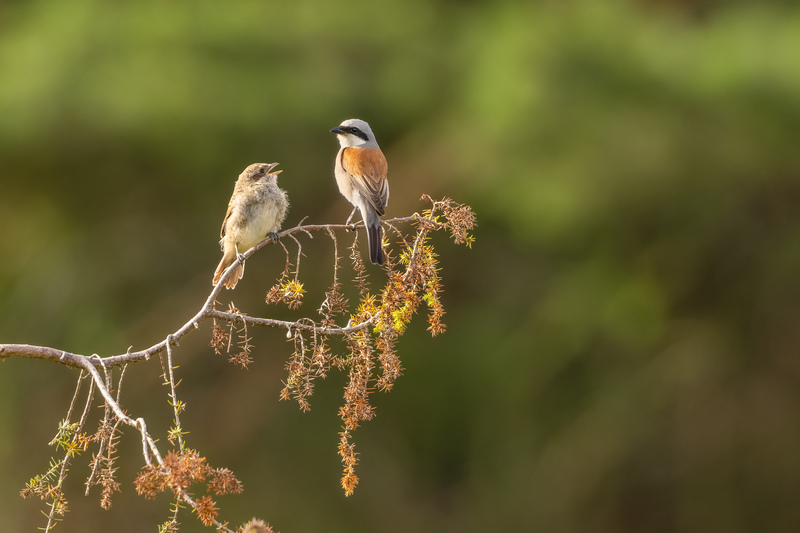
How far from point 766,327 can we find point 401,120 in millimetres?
4061

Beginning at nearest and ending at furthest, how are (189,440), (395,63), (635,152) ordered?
(635,152) < (189,440) < (395,63)

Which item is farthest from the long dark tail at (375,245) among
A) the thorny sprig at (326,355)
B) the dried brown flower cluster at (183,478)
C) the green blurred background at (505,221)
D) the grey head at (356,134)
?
the green blurred background at (505,221)

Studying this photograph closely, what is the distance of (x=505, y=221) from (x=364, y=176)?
5.05m

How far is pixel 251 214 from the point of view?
4.22 m

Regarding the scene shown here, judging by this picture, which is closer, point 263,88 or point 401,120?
point 263,88

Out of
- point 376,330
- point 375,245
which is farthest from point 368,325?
point 375,245

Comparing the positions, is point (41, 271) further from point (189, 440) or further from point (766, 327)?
point (766, 327)

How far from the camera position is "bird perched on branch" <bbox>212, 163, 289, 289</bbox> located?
4.21 metres

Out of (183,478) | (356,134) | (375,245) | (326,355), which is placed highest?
(356,134)

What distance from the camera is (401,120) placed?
944cm

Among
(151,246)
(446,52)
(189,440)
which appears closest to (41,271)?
(151,246)

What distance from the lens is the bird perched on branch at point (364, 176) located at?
12.6 feet

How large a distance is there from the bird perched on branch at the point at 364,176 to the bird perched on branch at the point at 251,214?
1.05 feet

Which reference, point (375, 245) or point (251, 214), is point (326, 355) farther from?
point (251, 214)
